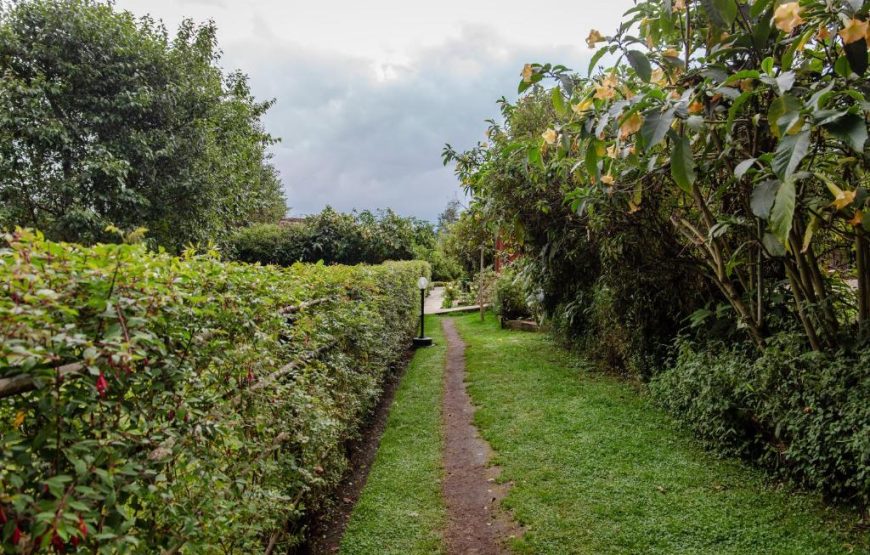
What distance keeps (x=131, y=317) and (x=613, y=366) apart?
6.85 meters

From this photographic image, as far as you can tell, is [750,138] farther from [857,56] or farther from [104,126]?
[104,126]

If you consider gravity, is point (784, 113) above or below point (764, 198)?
above

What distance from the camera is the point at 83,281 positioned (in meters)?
1.21

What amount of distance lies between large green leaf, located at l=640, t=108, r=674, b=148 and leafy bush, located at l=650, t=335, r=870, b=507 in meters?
2.29

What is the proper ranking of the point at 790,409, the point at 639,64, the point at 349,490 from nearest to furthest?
the point at 639,64 → the point at 790,409 → the point at 349,490

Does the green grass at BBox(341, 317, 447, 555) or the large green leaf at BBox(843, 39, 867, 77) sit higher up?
the large green leaf at BBox(843, 39, 867, 77)

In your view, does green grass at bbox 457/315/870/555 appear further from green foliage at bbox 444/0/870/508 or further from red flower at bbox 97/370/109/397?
red flower at bbox 97/370/109/397

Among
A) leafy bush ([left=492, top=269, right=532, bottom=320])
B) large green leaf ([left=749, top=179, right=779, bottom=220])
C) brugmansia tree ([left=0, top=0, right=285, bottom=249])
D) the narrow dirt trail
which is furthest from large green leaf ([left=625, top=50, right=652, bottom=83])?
brugmansia tree ([left=0, top=0, right=285, bottom=249])

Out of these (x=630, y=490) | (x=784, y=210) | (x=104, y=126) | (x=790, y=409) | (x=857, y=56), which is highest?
(x=104, y=126)

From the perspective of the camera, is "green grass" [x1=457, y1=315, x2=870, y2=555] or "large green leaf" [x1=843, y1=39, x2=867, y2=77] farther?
"green grass" [x1=457, y1=315, x2=870, y2=555]

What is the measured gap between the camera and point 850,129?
1692 millimetres

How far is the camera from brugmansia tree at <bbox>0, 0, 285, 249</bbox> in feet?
33.5

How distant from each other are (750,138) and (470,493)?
11.3 ft

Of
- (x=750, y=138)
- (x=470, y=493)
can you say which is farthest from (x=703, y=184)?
(x=470, y=493)
